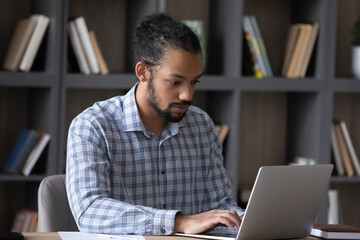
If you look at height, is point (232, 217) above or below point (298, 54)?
below

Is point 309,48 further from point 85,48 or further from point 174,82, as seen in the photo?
point 174,82

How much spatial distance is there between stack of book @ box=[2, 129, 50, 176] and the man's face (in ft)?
3.87

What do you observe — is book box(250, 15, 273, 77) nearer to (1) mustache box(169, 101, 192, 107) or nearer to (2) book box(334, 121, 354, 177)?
(2) book box(334, 121, 354, 177)

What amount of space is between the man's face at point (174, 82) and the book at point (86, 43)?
113cm

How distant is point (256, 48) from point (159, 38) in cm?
136

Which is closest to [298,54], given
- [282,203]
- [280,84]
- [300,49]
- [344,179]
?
[300,49]

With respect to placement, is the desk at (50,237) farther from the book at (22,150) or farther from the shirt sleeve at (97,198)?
the book at (22,150)

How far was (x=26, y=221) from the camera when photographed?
10.4 ft

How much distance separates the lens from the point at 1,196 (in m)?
3.33

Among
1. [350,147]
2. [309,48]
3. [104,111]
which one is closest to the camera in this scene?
[104,111]

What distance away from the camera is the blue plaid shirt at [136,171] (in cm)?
180

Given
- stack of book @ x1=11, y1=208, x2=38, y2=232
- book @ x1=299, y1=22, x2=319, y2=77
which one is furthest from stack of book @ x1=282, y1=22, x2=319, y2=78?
stack of book @ x1=11, y1=208, x2=38, y2=232

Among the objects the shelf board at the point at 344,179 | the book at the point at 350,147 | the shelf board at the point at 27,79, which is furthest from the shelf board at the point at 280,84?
the shelf board at the point at 27,79

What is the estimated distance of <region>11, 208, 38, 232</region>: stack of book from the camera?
315 cm
